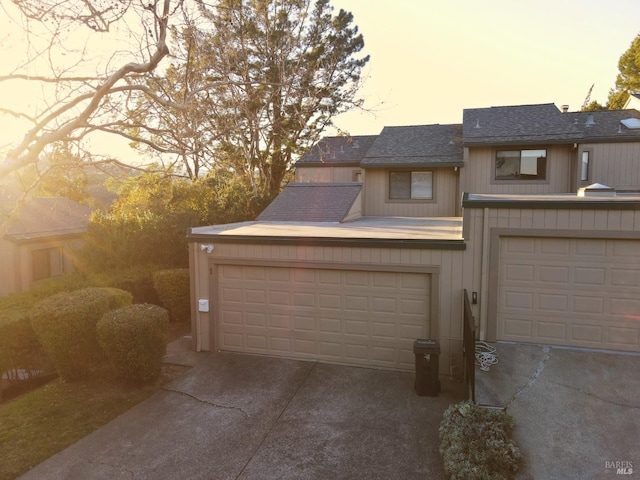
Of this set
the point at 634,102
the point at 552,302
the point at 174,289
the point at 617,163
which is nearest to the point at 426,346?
the point at 552,302

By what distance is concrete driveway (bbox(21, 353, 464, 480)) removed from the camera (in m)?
6.12

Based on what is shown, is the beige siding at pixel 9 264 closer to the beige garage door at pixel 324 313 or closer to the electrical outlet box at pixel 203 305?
the electrical outlet box at pixel 203 305

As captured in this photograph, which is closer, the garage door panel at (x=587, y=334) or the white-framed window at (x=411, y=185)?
the garage door panel at (x=587, y=334)

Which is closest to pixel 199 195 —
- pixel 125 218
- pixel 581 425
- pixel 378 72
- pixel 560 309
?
pixel 125 218

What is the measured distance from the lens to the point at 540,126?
670 inches

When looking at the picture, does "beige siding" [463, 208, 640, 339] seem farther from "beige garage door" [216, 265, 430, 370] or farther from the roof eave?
"beige garage door" [216, 265, 430, 370]

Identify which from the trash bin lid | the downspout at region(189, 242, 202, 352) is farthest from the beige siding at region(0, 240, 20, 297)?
the trash bin lid

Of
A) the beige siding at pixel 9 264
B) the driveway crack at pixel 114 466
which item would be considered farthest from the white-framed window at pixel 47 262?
the driveway crack at pixel 114 466

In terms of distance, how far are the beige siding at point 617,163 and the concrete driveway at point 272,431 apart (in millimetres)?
13194

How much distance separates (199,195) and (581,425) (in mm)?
19572

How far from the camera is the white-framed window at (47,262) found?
71.6 feet

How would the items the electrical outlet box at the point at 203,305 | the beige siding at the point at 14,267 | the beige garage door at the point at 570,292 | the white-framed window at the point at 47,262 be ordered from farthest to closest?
the white-framed window at the point at 47,262, the beige siding at the point at 14,267, the electrical outlet box at the point at 203,305, the beige garage door at the point at 570,292

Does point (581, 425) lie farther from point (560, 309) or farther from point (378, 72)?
point (378, 72)

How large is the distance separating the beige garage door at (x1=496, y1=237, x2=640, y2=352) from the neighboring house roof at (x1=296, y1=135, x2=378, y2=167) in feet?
45.2
